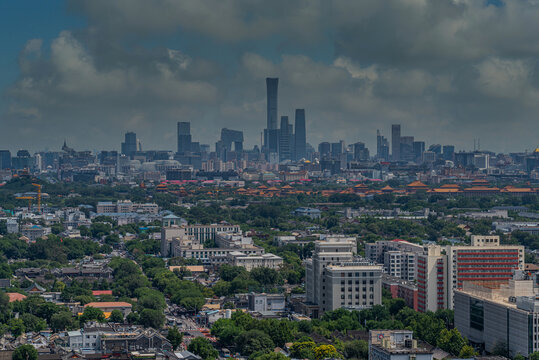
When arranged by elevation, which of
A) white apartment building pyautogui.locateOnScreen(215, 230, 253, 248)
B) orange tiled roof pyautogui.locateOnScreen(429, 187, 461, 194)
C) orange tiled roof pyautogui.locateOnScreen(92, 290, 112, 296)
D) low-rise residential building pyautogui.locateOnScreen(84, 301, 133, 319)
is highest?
orange tiled roof pyautogui.locateOnScreen(429, 187, 461, 194)

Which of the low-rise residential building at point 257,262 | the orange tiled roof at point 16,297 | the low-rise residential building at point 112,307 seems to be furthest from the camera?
the low-rise residential building at point 257,262

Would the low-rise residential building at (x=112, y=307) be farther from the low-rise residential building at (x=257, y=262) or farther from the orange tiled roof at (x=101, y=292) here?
the low-rise residential building at (x=257, y=262)

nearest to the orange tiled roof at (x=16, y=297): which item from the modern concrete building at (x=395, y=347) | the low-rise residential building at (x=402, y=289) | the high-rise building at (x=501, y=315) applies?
the low-rise residential building at (x=402, y=289)

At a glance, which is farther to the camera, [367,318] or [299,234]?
[299,234]

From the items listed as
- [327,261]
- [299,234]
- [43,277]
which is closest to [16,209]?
[299,234]

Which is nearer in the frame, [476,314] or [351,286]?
[476,314]

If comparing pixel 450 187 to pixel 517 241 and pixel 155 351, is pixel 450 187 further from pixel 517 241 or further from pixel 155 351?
pixel 155 351

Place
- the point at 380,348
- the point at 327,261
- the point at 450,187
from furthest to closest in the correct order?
the point at 450,187, the point at 327,261, the point at 380,348

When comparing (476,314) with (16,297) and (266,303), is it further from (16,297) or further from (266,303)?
(16,297)

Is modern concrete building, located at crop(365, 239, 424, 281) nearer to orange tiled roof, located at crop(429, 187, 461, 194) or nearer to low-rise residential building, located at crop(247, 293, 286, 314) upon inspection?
low-rise residential building, located at crop(247, 293, 286, 314)

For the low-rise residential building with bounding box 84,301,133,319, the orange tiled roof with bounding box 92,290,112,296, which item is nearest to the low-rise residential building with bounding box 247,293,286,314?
the low-rise residential building with bounding box 84,301,133,319

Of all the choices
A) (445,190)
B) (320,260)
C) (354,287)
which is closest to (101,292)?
(320,260)
